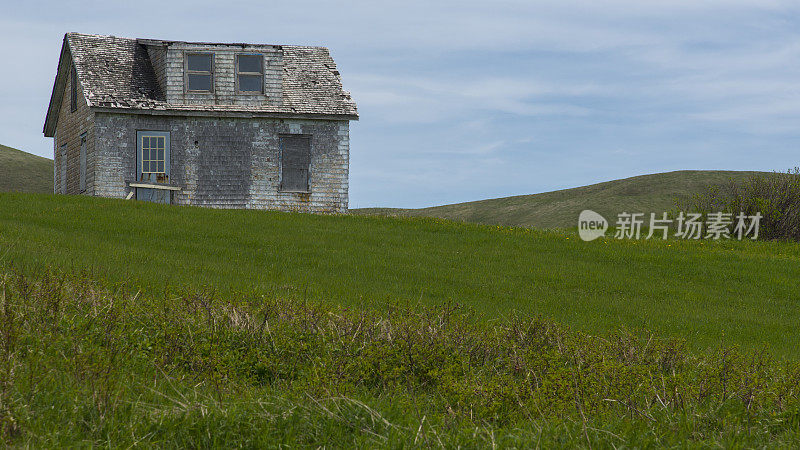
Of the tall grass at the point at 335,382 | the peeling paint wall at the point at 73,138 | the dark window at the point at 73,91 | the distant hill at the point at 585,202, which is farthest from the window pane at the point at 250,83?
the tall grass at the point at 335,382

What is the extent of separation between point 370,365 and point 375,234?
14.3m

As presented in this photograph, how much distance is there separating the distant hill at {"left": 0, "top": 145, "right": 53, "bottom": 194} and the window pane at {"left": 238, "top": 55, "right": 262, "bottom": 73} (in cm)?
4766

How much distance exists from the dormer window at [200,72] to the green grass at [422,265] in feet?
23.1

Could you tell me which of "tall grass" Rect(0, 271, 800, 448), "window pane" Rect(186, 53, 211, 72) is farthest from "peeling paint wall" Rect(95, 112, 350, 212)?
"tall grass" Rect(0, 271, 800, 448)

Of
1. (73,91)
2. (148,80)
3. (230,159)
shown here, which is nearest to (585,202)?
(230,159)

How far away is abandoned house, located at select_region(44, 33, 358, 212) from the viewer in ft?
92.1

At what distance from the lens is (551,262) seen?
63.6ft

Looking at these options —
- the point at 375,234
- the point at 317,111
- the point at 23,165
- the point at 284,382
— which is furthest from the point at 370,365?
the point at 23,165

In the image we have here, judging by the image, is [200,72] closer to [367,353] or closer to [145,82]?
[145,82]

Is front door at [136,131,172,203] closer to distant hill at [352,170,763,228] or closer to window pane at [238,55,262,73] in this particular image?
window pane at [238,55,262,73]

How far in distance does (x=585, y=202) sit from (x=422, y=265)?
38.3 m

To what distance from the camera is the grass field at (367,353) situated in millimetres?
5672

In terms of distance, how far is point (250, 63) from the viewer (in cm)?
2966

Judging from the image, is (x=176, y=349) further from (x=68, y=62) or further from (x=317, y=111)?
(x=68, y=62)
